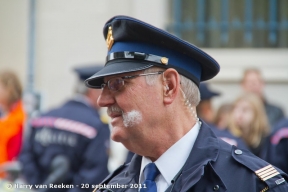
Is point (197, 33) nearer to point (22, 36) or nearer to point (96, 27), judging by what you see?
point (96, 27)

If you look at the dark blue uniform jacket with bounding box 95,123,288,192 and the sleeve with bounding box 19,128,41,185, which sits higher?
the dark blue uniform jacket with bounding box 95,123,288,192

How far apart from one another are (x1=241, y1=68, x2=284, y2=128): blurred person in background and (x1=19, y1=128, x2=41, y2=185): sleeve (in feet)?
10.5

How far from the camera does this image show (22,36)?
10211mm

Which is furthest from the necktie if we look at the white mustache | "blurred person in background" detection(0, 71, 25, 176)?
"blurred person in background" detection(0, 71, 25, 176)

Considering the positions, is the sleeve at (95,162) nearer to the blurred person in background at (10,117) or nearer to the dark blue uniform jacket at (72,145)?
the dark blue uniform jacket at (72,145)

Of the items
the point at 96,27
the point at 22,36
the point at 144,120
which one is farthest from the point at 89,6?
the point at 144,120

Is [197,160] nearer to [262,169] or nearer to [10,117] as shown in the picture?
[262,169]

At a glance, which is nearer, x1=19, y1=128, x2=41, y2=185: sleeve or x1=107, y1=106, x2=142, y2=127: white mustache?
x1=107, y1=106, x2=142, y2=127: white mustache

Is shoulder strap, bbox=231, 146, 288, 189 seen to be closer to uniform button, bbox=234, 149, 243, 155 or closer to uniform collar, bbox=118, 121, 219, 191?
uniform button, bbox=234, 149, 243, 155

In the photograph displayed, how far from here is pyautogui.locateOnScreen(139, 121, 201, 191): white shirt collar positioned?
10.1 ft

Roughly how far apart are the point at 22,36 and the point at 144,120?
7371 mm

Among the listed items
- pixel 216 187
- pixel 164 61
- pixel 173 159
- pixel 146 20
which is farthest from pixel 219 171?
pixel 146 20

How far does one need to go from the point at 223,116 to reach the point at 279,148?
2731mm

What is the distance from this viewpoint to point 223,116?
324 inches
